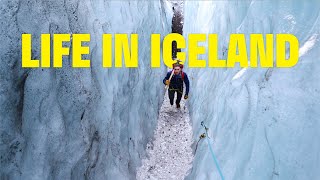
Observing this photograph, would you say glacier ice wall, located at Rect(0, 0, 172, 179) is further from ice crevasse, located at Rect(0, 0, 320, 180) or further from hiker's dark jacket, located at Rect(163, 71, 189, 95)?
hiker's dark jacket, located at Rect(163, 71, 189, 95)

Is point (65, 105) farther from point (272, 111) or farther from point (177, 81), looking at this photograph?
point (177, 81)

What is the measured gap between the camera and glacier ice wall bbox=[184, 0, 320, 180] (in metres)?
2.68

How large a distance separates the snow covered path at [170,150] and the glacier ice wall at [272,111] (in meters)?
0.89

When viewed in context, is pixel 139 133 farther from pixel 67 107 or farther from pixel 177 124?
pixel 67 107

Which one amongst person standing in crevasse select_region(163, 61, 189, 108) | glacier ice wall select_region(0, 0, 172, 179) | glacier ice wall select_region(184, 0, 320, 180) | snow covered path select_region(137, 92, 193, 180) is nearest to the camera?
glacier ice wall select_region(0, 0, 172, 179)

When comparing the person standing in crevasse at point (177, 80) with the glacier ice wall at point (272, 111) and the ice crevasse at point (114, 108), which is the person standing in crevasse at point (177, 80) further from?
the glacier ice wall at point (272, 111)

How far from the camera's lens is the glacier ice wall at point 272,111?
268 cm

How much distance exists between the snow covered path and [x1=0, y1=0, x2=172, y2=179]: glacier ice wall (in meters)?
A: 0.40

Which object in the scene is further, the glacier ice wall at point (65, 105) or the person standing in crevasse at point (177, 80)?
the person standing in crevasse at point (177, 80)

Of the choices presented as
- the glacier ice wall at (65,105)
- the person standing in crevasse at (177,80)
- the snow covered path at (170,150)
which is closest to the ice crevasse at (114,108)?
the glacier ice wall at (65,105)

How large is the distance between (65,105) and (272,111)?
2.23 meters

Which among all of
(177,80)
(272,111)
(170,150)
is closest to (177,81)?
(177,80)

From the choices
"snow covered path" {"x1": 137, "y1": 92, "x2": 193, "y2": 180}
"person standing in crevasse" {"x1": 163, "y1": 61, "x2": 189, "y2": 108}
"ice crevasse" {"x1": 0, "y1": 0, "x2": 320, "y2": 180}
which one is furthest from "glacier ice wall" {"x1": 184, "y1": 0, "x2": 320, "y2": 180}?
"person standing in crevasse" {"x1": 163, "y1": 61, "x2": 189, "y2": 108}

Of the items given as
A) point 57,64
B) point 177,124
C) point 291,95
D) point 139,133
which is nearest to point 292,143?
point 291,95
